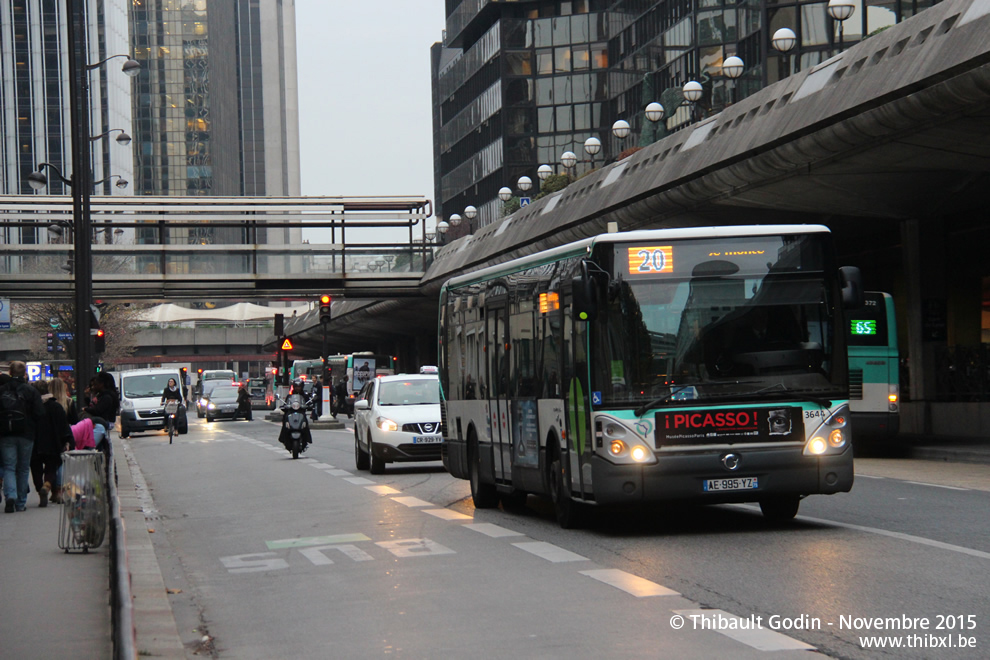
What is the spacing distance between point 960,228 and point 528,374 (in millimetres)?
18910

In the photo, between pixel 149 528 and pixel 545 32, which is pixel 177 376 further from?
pixel 545 32

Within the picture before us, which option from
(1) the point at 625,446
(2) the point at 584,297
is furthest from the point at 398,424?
(2) the point at 584,297

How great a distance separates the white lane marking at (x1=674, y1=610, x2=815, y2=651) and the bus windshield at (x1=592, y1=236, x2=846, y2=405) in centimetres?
424

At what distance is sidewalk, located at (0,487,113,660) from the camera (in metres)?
7.82

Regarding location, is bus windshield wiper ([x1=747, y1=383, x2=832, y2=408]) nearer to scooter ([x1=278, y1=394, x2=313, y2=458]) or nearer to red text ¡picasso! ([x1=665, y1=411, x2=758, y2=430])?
red text ¡picasso! ([x1=665, y1=411, x2=758, y2=430])

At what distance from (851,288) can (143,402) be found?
37626 mm

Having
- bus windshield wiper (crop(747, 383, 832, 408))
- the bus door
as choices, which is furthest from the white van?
bus windshield wiper (crop(747, 383, 832, 408))

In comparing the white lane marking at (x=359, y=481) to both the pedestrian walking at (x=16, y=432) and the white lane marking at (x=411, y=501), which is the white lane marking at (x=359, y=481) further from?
the pedestrian walking at (x=16, y=432)

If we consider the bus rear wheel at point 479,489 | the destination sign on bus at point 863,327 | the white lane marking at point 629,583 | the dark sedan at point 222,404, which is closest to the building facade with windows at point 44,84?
the dark sedan at point 222,404

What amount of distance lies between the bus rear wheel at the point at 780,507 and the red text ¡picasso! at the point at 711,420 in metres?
1.16

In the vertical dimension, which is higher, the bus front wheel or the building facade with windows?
the building facade with windows

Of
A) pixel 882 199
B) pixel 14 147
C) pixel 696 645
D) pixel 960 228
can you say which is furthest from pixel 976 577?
pixel 14 147

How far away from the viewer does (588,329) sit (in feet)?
41.5

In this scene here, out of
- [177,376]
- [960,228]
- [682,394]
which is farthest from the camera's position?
[177,376]
